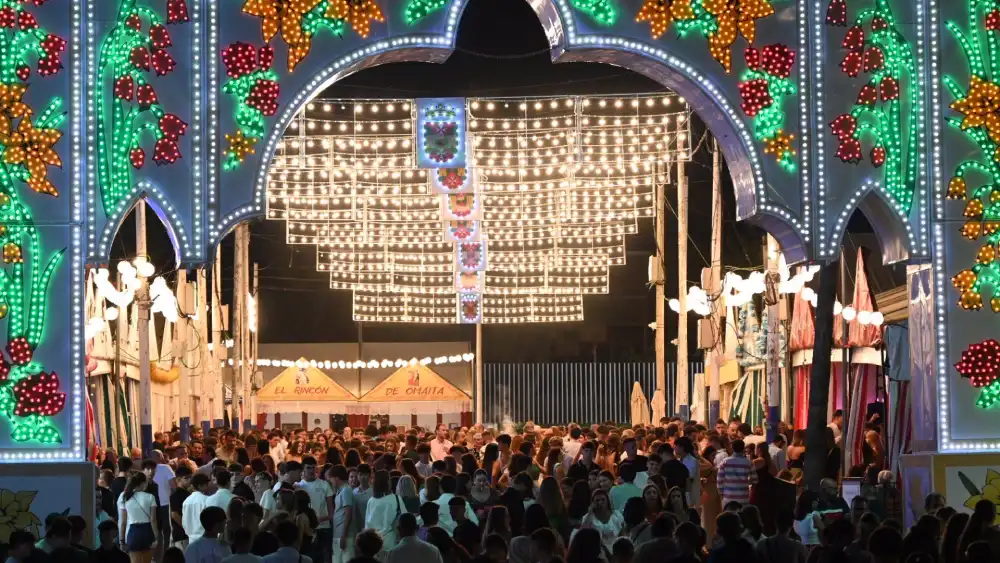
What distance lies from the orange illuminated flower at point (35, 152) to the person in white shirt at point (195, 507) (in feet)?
9.91

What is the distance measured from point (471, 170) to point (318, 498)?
14468 mm

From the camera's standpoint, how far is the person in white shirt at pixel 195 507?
15422 millimetres

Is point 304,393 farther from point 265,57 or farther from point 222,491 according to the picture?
point 265,57

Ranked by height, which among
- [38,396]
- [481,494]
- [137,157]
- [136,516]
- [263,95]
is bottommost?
[136,516]

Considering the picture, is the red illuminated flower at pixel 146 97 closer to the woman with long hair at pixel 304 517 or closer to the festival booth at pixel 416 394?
the woman with long hair at pixel 304 517

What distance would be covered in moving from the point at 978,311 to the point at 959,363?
55 cm

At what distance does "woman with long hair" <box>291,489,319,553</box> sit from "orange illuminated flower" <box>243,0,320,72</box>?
4.07 metres

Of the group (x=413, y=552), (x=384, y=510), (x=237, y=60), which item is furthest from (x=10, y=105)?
(x=413, y=552)

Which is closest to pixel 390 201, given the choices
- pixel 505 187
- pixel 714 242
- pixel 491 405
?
pixel 505 187

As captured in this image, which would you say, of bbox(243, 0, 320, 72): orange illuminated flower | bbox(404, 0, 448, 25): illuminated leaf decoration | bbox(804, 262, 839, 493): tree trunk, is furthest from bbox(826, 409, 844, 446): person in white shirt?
bbox(243, 0, 320, 72): orange illuminated flower

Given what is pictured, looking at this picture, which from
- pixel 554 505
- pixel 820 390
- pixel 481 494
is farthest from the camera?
pixel 820 390

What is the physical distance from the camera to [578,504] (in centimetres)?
1510

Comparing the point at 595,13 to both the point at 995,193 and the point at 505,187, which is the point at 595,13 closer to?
the point at 995,193

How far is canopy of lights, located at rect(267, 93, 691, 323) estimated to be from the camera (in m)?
29.0
